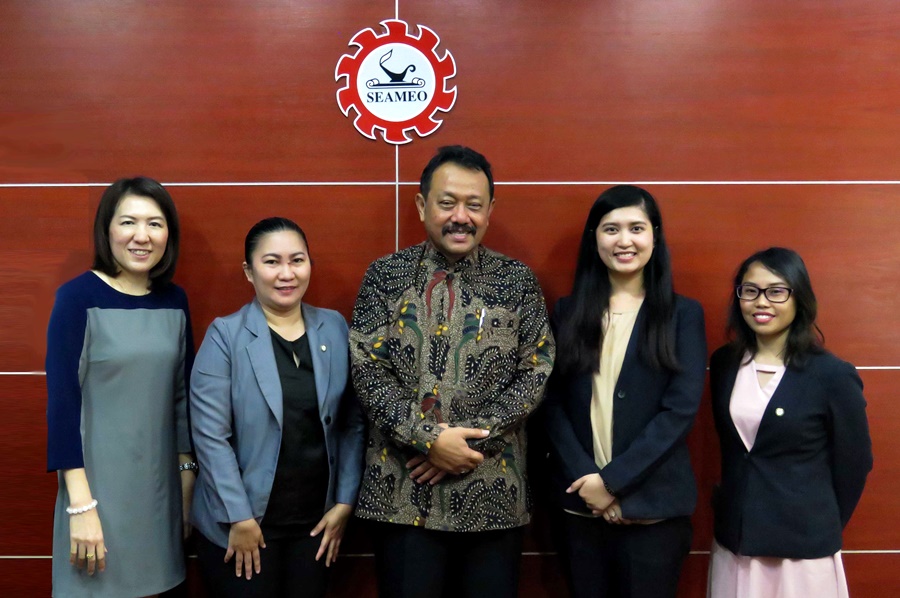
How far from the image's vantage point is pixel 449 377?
180 cm

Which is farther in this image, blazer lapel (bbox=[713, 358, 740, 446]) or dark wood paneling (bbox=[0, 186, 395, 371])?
dark wood paneling (bbox=[0, 186, 395, 371])

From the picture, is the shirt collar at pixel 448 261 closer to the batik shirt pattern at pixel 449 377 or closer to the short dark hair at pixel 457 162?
the batik shirt pattern at pixel 449 377

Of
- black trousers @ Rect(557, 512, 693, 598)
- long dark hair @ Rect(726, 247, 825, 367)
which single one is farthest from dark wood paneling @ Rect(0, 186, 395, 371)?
long dark hair @ Rect(726, 247, 825, 367)

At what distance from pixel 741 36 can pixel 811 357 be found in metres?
1.14

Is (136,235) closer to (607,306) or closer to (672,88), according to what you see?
(607,306)

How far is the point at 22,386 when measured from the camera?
231cm

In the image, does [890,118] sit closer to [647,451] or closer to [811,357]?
[811,357]

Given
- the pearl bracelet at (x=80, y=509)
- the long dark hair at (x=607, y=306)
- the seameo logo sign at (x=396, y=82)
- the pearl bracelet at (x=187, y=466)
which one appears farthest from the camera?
the seameo logo sign at (x=396, y=82)

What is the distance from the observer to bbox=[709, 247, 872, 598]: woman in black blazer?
5.87 feet

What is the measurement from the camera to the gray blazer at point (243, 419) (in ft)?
5.88

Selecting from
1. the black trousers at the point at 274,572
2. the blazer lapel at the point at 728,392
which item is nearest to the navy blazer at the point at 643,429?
the blazer lapel at the point at 728,392

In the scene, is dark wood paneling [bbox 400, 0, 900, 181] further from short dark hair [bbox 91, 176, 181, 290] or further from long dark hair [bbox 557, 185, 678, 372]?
short dark hair [bbox 91, 176, 181, 290]

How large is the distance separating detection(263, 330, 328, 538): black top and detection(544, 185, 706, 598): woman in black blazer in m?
0.67

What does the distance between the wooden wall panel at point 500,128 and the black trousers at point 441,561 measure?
499 millimetres
